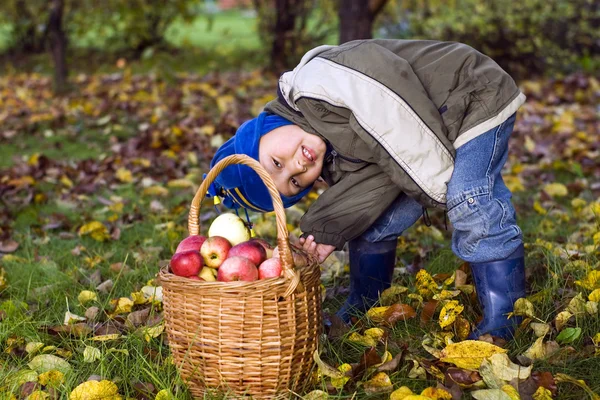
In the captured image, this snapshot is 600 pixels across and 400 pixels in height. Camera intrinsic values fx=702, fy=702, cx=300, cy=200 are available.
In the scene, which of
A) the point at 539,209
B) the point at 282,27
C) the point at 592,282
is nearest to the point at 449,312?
the point at 592,282

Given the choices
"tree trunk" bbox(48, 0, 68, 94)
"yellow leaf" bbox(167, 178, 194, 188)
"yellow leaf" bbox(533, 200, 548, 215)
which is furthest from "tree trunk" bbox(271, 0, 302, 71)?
"yellow leaf" bbox(533, 200, 548, 215)

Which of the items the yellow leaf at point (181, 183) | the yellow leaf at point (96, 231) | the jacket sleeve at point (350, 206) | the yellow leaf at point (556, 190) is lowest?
the yellow leaf at point (181, 183)

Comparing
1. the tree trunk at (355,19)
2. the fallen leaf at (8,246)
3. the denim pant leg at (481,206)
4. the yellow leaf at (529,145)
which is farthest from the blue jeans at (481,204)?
the tree trunk at (355,19)

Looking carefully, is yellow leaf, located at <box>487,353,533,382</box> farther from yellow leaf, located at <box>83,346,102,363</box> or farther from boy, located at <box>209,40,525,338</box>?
yellow leaf, located at <box>83,346,102,363</box>

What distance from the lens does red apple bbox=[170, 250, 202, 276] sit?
6.86 ft

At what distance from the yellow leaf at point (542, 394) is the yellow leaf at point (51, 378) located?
4.57 ft

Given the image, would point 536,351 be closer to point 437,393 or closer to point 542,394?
point 542,394

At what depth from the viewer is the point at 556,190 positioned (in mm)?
4238

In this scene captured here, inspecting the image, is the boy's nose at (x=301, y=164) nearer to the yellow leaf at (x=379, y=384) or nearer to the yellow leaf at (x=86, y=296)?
the yellow leaf at (x=379, y=384)

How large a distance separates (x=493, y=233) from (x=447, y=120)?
41cm

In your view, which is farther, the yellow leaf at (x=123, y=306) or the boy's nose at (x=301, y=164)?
the yellow leaf at (x=123, y=306)

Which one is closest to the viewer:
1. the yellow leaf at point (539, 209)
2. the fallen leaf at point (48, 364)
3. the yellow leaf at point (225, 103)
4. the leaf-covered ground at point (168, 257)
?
the leaf-covered ground at point (168, 257)

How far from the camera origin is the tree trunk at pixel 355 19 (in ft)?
18.8

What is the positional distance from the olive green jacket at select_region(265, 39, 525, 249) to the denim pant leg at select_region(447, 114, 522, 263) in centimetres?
4
